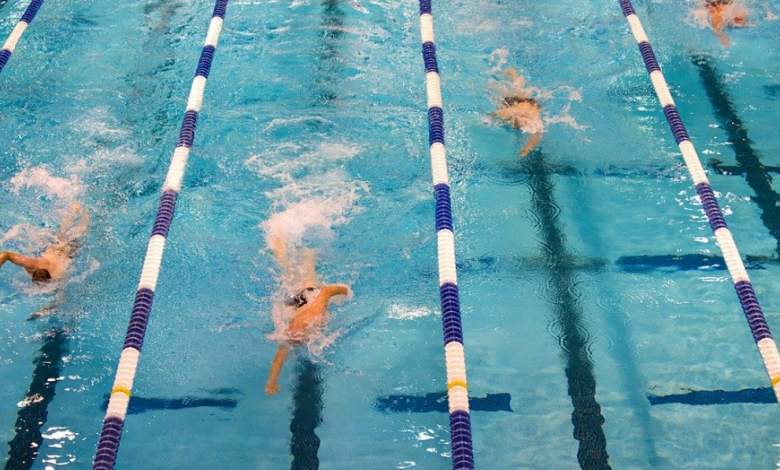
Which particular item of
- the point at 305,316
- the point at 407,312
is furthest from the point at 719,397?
the point at 305,316

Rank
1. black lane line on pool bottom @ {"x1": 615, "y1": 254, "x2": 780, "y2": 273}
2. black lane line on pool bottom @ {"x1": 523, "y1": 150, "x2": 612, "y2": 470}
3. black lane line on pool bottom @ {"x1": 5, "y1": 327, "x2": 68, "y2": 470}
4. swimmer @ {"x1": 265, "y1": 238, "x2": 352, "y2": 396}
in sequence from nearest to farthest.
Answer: black lane line on pool bottom @ {"x1": 5, "y1": 327, "x2": 68, "y2": 470} < black lane line on pool bottom @ {"x1": 523, "y1": 150, "x2": 612, "y2": 470} < swimmer @ {"x1": 265, "y1": 238, "x2": 352, "y2": 396} < black lane line on pool bottom @ {"x1": 615, "y1": 254, "x2": 780, "y2": 273}

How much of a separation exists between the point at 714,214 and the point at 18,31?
563 centimetres

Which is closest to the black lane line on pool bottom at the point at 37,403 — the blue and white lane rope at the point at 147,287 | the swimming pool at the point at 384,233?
the swimming pool at the point at 384,233

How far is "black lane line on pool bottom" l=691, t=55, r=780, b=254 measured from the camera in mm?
5453

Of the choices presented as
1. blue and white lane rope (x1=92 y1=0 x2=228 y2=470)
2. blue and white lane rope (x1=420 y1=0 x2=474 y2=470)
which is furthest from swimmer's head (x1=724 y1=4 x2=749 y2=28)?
blue and white lane rope (x1=92 y1=0 x2=228 y2=470)

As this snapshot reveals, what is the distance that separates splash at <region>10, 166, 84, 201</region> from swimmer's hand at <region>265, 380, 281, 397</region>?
2.18 m

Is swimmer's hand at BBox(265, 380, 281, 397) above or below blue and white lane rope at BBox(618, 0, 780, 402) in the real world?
below

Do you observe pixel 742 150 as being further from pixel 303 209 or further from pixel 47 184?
pixel 47 184

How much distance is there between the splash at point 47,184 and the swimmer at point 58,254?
15 centimetres

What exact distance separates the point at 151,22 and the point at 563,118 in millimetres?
3901

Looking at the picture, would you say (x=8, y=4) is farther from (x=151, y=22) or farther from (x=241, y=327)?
(x=241, y=327)

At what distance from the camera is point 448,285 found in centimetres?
442

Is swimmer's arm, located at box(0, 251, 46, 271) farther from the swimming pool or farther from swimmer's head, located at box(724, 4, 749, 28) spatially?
swimmer's head, located at box(724, 4, 749, 28)

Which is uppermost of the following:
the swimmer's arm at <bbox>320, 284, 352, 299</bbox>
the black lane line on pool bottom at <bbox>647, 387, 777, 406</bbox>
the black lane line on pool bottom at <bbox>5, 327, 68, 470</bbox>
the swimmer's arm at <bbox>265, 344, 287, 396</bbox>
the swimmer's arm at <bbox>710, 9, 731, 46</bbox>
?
the swimmer's arm at <bbox>710, 9, 731, 46</bbox>
